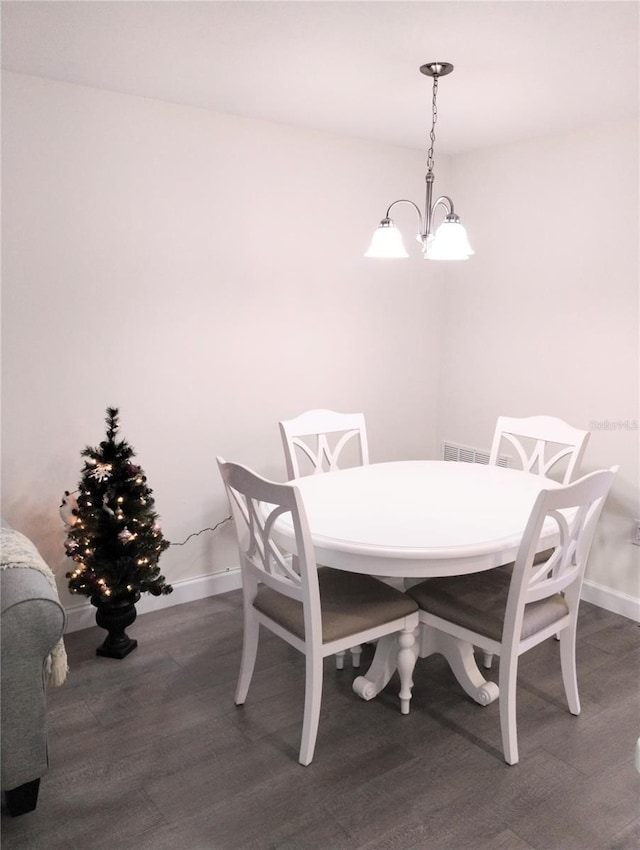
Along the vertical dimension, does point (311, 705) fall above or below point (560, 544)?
below

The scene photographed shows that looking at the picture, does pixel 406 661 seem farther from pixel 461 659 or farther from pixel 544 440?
pixel 544 440

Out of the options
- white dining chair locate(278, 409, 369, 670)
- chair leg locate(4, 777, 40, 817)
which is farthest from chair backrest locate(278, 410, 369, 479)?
chair leg locate(4, 777, 40, 817)

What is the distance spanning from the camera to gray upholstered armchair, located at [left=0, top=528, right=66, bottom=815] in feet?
6.08

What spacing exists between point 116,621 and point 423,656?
1.28 meters

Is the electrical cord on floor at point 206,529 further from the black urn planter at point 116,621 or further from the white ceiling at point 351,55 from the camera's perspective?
the white ceiling at point 351,55

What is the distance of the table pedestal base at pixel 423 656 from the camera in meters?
2.51

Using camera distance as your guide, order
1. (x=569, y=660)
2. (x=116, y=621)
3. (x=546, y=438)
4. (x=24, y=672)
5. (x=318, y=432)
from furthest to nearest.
A: (x=318, y=432)
(x=546, y=438)
(x=116, y=621)
(x=569, y=660)
(x=24, y=672)

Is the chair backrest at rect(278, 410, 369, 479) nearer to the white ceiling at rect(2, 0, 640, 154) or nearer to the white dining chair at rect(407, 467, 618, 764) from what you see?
the white dining chair at rect(407, 467, 618, 764)

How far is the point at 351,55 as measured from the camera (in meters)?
2.39

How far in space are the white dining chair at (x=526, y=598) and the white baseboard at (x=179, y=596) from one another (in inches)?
52.7

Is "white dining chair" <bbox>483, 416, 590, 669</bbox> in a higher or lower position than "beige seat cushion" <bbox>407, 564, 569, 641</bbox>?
higher

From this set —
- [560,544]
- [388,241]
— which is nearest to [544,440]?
[560,544]

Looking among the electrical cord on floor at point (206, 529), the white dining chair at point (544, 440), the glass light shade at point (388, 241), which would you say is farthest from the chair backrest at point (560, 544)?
the electrical cord on floor at point (206, 529)

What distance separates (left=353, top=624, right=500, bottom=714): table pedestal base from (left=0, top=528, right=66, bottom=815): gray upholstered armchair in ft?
3.71
